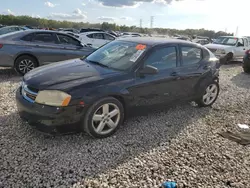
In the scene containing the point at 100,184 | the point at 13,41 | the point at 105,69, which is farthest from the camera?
the point at 13,41

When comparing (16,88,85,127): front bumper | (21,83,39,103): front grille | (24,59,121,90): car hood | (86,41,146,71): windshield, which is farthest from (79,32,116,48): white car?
(16,88,85,127): front bumper

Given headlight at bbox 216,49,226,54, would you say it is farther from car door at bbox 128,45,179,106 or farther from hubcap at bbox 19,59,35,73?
hubcap at bbox 19,59,35,73

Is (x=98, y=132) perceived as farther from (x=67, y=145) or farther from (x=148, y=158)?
(x=148, y=158)

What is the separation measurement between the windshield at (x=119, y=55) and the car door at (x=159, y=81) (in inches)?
8.9

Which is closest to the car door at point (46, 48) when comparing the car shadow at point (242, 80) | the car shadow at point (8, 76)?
the car shadow at point (8, 76)

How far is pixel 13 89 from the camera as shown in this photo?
5.70 m

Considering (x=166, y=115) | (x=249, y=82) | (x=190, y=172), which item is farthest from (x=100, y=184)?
(x=249, y=82)

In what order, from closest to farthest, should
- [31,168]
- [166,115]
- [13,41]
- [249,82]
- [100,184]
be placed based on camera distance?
[100,184]
[31,168]
[166,115]
[13,41]
[249,82]

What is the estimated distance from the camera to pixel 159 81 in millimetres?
3992

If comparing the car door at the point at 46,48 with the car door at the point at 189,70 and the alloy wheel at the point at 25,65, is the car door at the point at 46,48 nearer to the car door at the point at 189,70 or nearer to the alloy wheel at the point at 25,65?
the alloy wheel at the point at 25,65

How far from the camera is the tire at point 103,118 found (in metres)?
3.28

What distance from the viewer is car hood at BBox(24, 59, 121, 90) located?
321 centimetres

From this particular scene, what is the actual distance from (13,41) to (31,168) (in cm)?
522

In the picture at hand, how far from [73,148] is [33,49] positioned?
15.9 feet
